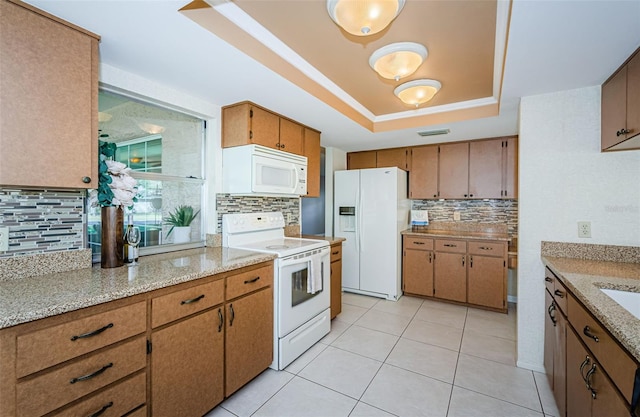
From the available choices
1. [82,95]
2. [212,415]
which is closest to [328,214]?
[212,415]

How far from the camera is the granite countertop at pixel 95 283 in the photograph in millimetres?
1052

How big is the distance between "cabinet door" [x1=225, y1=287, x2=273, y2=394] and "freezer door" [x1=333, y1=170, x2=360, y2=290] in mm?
2073

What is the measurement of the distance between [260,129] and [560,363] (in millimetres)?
2638

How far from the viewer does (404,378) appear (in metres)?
2.12

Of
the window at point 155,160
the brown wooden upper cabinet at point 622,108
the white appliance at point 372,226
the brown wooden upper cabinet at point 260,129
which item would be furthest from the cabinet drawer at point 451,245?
the window at point 155,160

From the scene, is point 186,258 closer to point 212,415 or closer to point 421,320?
point 212,415

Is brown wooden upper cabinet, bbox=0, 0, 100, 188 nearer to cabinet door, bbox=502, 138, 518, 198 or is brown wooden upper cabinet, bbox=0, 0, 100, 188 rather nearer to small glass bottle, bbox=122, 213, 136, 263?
small glass bottle, bbox=122, 213, 136, 263

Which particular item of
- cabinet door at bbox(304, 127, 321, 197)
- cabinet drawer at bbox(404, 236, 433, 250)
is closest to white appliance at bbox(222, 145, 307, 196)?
cabinet door at bbox(304, 127, 321, 197)

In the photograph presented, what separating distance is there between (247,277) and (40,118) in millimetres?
1339

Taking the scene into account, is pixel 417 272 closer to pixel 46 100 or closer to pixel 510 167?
pixel 510 167

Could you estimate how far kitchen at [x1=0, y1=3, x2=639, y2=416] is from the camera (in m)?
1.94

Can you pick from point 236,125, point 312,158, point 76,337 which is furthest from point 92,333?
point 312,158

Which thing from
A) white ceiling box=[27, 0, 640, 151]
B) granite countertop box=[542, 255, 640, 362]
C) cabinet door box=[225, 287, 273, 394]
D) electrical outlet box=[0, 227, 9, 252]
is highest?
white ceiling box=[27, 0, 640, 151]

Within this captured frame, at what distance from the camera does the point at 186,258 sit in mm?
1995
